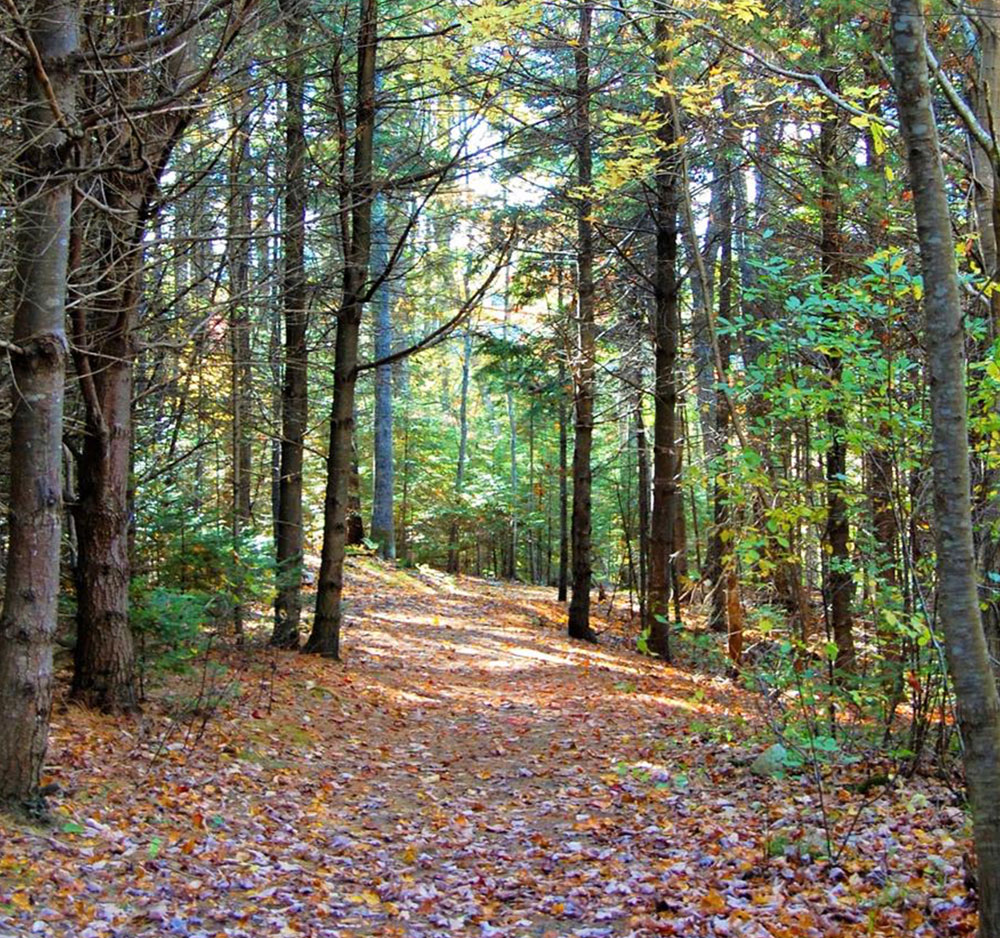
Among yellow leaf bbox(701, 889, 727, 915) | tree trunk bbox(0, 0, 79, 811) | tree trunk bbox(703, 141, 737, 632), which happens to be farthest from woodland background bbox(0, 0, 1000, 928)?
yellow leaf bbox(701, 889, 727, 915)

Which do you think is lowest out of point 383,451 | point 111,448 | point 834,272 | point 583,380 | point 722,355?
point 111,448

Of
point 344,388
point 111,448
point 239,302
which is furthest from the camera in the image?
point 344,388

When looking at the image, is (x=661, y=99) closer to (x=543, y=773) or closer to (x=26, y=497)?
(x=543, y=773)

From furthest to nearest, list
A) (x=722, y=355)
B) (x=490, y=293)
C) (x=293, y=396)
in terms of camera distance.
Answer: (x=722, y=355) < (x=293, y=396) < (x=490, y=293)

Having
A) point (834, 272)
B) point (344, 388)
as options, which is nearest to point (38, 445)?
point (344, 388)

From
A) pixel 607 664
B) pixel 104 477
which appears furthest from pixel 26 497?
pixel 607 664

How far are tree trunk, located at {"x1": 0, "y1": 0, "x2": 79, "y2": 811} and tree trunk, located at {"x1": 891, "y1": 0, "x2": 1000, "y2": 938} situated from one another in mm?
4454

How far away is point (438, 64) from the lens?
8.08 metres

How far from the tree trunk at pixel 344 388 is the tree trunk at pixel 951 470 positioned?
7598 mm

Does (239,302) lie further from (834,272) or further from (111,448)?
(834,272)

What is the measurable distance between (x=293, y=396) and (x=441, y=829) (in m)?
6.66

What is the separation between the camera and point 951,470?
3.58 metres

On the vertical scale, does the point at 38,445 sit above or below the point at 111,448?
below

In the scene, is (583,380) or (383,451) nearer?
(583,380)
